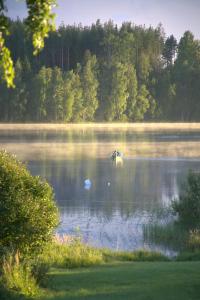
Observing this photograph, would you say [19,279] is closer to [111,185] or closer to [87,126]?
[111,185]

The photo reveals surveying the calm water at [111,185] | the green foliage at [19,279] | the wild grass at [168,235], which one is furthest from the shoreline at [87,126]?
the green foliage at [19,279]

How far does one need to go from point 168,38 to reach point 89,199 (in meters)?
154

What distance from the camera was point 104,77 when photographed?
14900 centimetres

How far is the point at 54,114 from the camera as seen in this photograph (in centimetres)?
13475

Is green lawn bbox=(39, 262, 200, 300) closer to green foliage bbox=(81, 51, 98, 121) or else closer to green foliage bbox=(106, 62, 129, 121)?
green foliage bbox=(81, 51, 98, 121)

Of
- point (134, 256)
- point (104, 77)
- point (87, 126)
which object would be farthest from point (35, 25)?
point (104, 77)

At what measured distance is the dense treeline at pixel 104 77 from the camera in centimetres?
13400

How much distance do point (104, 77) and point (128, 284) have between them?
137 m

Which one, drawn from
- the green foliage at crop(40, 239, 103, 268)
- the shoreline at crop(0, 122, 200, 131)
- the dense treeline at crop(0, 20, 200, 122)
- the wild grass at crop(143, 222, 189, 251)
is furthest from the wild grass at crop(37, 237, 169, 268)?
the shoreline at crop(0, 122, 200, 131)

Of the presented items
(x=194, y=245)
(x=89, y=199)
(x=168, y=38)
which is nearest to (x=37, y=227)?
(x=194, y=245)

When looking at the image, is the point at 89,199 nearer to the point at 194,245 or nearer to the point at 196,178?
the point at 196,178

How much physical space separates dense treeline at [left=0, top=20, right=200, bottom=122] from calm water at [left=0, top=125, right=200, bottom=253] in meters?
47.8

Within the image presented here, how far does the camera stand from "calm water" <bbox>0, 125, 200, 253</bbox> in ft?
91.6

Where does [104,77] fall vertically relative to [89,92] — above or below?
above
